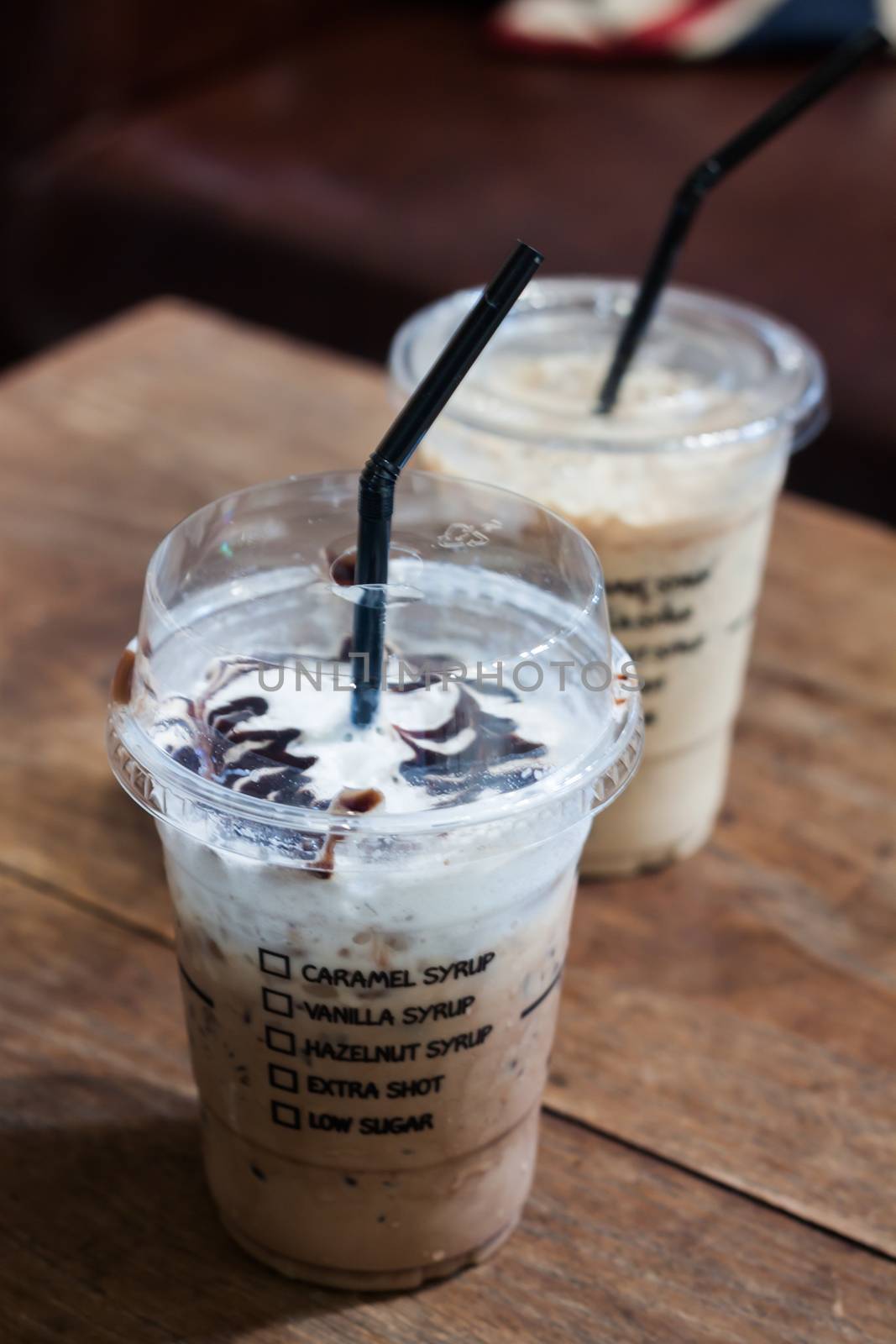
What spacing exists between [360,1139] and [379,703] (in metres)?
0.18

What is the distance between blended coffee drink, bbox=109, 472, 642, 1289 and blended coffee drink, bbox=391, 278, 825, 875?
0.16 m

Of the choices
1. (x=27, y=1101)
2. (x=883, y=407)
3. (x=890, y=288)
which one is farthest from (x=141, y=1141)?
(x=890, y=288)

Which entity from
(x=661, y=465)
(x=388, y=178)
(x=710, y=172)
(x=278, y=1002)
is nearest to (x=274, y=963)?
(x=278, y=1002)

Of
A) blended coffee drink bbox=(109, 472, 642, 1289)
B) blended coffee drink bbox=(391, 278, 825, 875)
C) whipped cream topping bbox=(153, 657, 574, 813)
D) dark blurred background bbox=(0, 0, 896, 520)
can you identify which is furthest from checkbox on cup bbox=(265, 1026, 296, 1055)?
dark blurred background bbox=(0, 0, 896, 520)

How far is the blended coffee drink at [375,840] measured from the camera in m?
0.57

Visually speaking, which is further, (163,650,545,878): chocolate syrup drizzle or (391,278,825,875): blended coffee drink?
(391,278,825,875): blended coffee drink

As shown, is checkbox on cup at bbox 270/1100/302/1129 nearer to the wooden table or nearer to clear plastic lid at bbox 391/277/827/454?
the wooden table

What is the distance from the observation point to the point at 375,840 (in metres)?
0.56

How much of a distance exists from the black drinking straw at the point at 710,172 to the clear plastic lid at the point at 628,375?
33 mm

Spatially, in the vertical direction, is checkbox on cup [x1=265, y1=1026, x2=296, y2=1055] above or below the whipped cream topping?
below

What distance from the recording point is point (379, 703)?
625 mm

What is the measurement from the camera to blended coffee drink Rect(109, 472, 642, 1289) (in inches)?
22.6

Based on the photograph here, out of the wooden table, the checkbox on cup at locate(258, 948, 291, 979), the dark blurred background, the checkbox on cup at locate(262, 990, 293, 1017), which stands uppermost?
the checkbox on cup at locate(258, 948, 291, 979)

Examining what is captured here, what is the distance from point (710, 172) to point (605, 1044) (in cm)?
48
